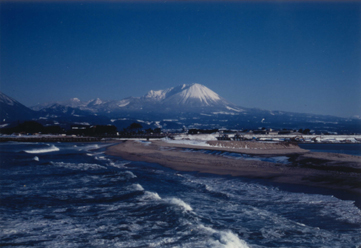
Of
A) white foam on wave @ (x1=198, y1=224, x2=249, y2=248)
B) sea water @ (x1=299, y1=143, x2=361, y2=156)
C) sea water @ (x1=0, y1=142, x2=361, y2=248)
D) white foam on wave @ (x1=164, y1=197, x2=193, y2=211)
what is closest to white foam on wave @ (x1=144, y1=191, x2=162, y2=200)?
sea water @ (x1=0, y1=142, x2=361, y2=248)

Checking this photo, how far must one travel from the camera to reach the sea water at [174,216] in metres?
6.31

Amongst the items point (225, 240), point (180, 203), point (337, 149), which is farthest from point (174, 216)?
point (337, 149)

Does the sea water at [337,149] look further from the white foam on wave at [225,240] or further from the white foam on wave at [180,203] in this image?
the white foam on wave at [225,240]

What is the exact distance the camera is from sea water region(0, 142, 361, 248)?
6.31 metres

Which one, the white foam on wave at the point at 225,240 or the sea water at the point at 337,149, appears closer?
the white foam on wave at the point at 225,240

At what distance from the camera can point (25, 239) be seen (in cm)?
662

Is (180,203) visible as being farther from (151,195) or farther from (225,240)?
(225,240)

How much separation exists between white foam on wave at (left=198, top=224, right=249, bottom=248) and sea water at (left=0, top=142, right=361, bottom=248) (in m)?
0.02

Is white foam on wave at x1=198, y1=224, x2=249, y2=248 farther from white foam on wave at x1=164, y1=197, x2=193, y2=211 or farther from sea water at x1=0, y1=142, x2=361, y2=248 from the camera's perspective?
white foam on wave at x1=164, y1=197, x2=193, y2=211

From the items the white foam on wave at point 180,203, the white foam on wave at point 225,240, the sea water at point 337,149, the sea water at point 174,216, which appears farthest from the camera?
the sea water at point 337,149

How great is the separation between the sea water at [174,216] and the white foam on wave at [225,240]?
0.02 metres

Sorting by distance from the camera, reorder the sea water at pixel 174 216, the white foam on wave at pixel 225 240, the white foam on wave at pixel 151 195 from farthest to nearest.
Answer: the white foam on wave at pixel 151 195 < the sea water at pixel 174 216 < the white foam on wave at pixel 225 240

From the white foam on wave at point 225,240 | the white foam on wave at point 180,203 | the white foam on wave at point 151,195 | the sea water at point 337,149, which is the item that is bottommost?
the sea water at point 337,149

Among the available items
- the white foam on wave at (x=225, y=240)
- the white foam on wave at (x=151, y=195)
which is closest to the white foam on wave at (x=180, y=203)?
the white foam on wave at (x=151, y=195)
